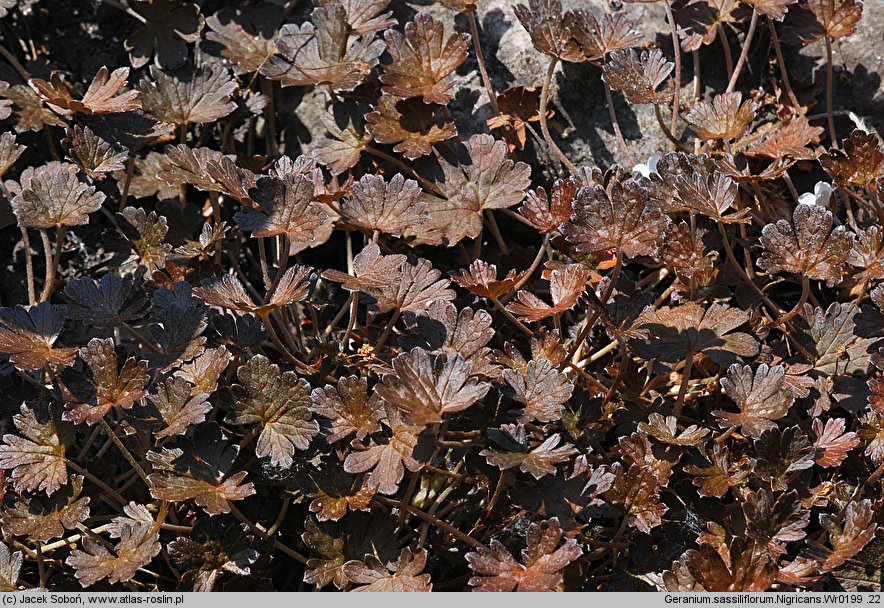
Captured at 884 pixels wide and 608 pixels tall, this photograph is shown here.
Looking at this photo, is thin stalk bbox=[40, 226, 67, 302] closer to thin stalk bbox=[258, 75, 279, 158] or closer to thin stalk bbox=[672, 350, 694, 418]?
thin stalk bbox=[258, 75, 279, 158]

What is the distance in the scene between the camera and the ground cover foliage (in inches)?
80.2

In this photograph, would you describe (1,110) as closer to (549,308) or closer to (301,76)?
(301,76)

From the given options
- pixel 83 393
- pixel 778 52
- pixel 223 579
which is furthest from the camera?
pixel 778 52

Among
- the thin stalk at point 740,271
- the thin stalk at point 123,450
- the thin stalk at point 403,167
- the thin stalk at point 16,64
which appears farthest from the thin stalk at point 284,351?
the thin stalk at point 16,64

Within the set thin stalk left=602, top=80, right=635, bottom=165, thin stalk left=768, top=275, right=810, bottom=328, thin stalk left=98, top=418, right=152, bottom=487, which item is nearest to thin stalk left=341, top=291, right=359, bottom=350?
thin stalk left=98, top=418, right=152, bottom=487

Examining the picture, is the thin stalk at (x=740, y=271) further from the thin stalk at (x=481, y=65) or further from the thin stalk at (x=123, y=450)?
the thin stalk at (x=123, y=450)

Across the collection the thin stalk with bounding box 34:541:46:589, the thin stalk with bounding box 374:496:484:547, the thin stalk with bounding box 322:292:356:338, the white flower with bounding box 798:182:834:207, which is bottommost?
the thin stalk with bounding box 34:541:46:589

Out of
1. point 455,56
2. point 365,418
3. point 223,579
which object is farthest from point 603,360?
point 223,579

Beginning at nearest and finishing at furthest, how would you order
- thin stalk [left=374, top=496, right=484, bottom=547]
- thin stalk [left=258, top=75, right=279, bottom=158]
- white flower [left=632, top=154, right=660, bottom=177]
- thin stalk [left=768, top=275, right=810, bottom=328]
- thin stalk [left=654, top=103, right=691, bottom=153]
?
1. thin stalk [left=374, top=496, right=484, bottom=547]
2. thin stalk [left=768, top=275, right=810, bottom=328]
3. thin stalk [left=654, top=103, right=691, bottom=153]
4. white flower [left=632, top=154, right=660, bottom=177]
5. thin stalk [left=258, top=75, right=279, bottom=158]

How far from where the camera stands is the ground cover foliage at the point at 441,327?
6.68 feet

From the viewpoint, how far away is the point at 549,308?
2.24 metres

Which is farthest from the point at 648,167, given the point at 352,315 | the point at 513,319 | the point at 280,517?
the point at 280,517

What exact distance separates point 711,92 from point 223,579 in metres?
2.19

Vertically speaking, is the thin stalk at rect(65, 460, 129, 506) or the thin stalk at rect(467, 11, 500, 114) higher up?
the thin stalk at rect(467, 11, 500, 114)
